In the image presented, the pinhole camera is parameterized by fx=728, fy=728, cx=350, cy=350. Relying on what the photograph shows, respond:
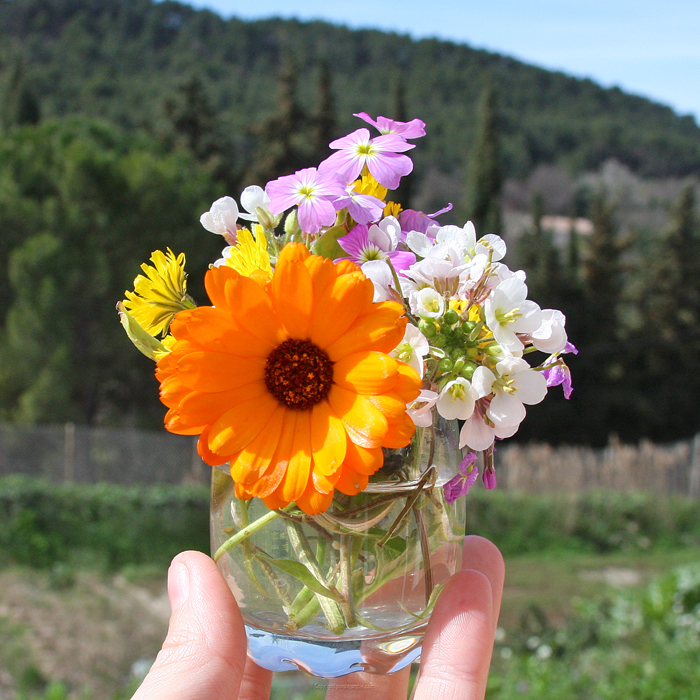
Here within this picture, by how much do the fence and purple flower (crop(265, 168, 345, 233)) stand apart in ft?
29.9

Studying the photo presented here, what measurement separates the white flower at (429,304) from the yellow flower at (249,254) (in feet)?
0.78

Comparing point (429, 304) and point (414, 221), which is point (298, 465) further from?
point (414, 221)

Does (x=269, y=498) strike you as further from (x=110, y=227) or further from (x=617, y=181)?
(x=617, y=181)

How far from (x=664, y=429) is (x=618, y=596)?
13.5 metres

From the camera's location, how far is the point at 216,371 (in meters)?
1.04

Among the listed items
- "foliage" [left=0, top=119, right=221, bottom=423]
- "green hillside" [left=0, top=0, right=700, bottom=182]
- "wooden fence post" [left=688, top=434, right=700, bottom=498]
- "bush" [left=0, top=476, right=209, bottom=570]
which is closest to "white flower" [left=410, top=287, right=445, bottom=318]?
"bush" [left=0, top=476, right=209, bottom=570]

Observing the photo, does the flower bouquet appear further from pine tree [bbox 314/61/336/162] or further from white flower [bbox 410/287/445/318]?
pine tree [bbox 314/61/336/162]

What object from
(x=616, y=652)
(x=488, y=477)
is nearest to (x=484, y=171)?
(x=616, y=652)

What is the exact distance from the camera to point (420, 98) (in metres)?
46.4

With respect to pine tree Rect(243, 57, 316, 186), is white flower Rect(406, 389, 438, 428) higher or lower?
lower

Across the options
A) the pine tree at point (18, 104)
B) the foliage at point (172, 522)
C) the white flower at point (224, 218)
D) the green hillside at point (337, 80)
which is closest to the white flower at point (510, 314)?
the white flower at point (224, 218)

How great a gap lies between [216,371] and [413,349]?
28 centimetres

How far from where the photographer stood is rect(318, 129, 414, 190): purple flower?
1160mm

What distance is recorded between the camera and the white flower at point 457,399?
0.99 meters
